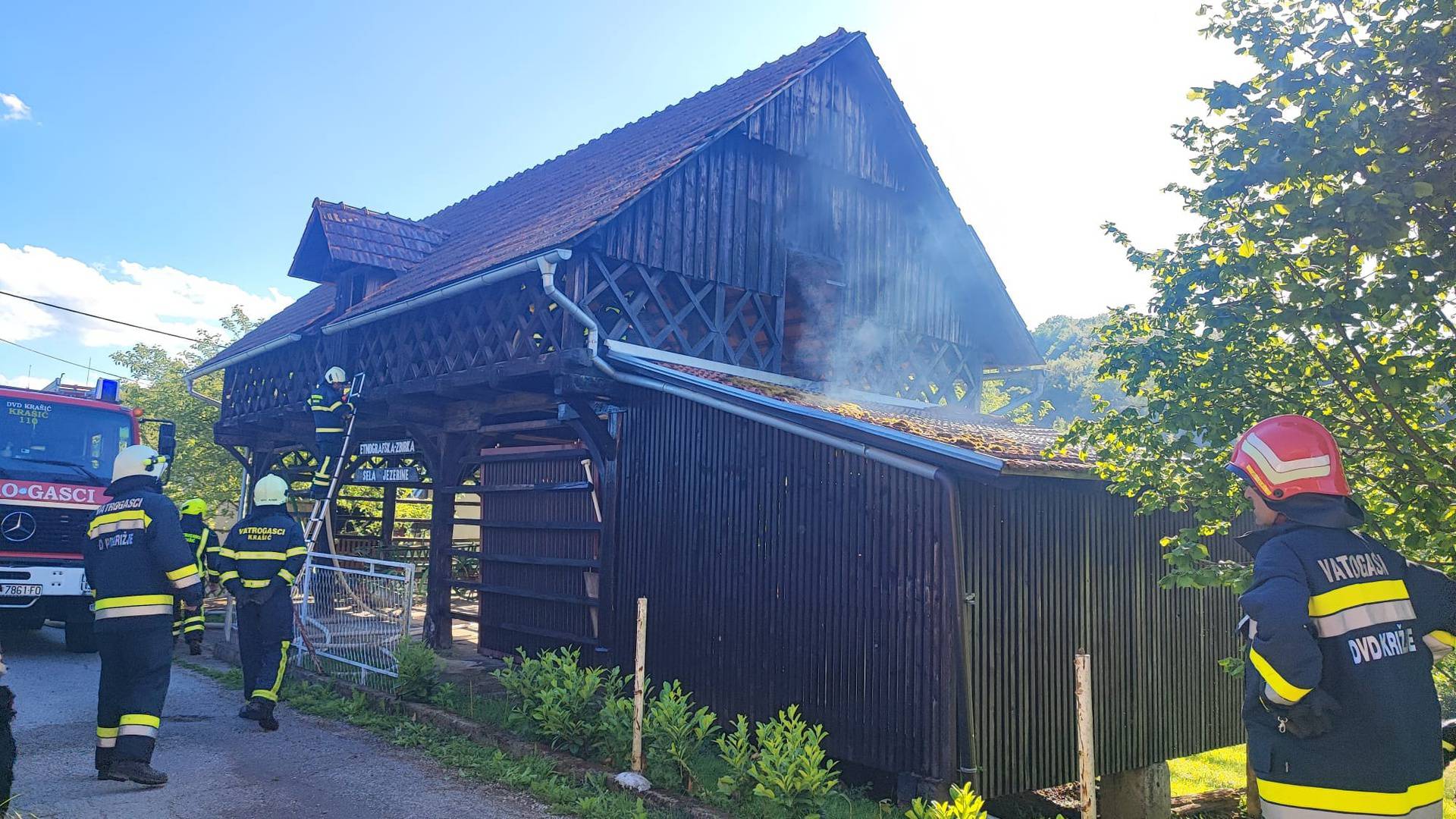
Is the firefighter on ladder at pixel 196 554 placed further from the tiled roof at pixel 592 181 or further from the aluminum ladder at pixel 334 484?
the tiled roof at pixel 592 181

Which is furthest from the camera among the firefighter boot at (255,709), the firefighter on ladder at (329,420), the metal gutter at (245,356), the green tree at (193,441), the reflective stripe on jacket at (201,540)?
the green tree at (193,441)

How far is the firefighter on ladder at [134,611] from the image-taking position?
6.23 m

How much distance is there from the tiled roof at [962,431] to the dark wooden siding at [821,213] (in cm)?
173

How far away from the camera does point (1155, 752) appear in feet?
25.9

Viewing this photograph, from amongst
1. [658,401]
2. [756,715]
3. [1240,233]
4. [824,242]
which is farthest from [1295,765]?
[824,242]

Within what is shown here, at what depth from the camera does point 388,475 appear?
13641mm

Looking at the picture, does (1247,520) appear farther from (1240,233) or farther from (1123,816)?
(1240,233)

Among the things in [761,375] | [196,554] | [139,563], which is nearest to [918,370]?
[761,375]

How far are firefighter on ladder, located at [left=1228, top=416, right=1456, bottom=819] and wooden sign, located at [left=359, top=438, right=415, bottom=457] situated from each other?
11.6 m

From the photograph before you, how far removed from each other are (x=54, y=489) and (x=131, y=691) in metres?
6.57

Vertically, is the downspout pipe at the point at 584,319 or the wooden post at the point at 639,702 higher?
the downspout pipe at the point at 584,319

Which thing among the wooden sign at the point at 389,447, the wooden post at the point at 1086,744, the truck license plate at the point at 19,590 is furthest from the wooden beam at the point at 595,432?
the truck license plate at the point at 19,590

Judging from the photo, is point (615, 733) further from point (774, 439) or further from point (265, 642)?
point (265, 642)

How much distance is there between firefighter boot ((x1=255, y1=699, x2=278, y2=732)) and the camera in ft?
26.1
